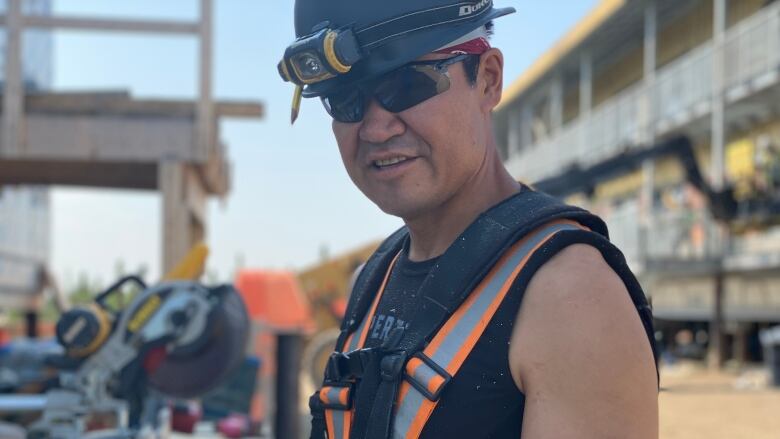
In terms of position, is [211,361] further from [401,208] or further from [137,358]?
[401,208]

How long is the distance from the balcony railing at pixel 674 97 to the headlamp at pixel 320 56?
1610 cm

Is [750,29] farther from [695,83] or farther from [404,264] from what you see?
[404,264]

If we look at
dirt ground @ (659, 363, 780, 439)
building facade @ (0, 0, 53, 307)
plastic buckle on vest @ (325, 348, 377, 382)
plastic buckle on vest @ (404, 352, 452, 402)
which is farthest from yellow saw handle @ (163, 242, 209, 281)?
dirt ground @ (659, 363, 780, 439)

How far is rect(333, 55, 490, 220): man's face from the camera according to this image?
5.33ft

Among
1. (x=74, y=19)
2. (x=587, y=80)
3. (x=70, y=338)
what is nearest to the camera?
(x=70, y=338)

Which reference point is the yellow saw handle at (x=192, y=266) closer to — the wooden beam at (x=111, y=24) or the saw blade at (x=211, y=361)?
the saw blade at (x=211, y=361)

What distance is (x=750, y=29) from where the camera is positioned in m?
17.6

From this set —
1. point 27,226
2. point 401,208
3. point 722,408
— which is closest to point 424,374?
point 401,208

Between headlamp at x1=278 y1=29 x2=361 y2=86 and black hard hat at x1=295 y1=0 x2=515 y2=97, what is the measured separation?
0.07 feet

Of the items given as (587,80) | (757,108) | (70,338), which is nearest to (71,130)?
(70,338)

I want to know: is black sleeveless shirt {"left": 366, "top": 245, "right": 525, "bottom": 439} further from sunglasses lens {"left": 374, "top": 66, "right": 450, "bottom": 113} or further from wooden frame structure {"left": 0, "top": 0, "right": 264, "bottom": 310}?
wooden frame structure {"left": 0, "top": 0, "right": 264, "bottom": 310}

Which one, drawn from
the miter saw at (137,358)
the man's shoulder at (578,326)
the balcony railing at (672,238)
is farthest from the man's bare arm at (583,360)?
the balcony railing at (672,238)

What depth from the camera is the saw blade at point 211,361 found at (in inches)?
173

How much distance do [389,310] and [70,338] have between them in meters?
2.72
